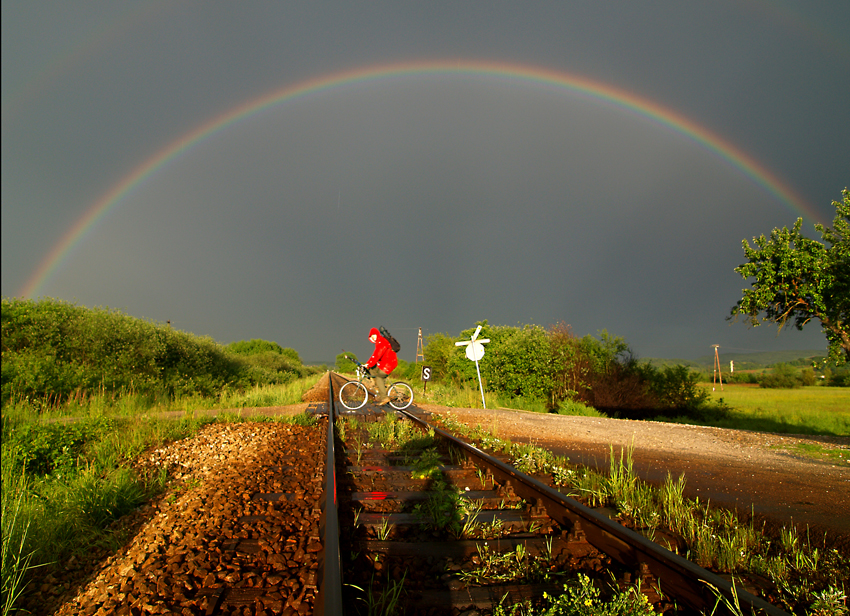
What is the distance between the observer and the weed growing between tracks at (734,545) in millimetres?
2674

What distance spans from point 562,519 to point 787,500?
10.2ft

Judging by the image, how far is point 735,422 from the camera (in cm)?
1714

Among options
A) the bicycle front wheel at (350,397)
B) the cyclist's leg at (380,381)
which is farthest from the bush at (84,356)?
the cyclist's leg at (380,381)

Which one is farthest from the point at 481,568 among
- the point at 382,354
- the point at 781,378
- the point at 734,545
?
the point at 781,378

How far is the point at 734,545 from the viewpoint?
319 centimetres

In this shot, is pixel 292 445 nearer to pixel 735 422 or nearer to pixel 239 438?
pixel 239 438

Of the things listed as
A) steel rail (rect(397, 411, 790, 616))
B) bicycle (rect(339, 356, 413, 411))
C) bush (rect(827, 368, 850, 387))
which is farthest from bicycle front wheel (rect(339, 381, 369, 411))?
bush (rect(827, 368, 850, 387))

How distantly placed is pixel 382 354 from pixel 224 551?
8.01 metres

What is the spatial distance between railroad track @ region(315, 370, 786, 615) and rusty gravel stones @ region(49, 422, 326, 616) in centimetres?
27

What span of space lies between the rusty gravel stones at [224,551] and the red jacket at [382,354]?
5487 mm

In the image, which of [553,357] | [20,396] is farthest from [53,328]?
[553,357]

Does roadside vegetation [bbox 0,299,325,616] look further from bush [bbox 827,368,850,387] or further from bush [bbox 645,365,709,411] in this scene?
bush [bbox 827,368,850,387]

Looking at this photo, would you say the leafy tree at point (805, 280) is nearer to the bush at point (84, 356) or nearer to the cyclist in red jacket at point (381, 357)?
the cyclist in red jacket at point (381, 357)

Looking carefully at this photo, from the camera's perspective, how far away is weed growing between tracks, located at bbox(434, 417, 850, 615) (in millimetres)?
2674
